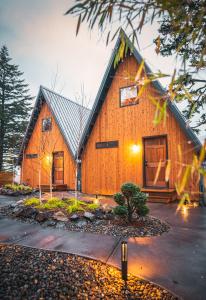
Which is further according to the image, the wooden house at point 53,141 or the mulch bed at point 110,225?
the wooden house at point 53,141

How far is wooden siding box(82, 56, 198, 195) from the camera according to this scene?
349 inches

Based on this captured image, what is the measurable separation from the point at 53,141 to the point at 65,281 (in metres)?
11.9

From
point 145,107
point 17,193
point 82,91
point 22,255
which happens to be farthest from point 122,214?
point 17,193

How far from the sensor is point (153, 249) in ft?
10.7

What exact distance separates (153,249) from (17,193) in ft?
31.3

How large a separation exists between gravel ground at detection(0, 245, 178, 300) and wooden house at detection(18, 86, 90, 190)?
30.9 feet

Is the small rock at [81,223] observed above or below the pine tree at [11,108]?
below

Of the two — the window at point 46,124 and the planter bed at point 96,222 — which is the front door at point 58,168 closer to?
the window at point 46,124

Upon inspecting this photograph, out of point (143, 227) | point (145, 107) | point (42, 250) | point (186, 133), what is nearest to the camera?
point (42, 250)

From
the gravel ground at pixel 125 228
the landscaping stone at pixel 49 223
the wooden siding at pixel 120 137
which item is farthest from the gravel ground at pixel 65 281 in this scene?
the wooden siding at pixel 120 137

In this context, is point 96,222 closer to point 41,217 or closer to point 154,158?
point 41,217

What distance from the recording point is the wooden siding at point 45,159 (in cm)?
1273

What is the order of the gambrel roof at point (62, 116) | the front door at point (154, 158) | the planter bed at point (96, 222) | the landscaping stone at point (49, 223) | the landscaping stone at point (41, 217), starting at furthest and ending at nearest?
1. the gambrel roof at point (62, 116)
2. the front door at point (154, 158)
3. the landscaping stone at point (41, 217)
4. the landscaping stone at point (49, 223)
5. the planter bed at point (96, 222)

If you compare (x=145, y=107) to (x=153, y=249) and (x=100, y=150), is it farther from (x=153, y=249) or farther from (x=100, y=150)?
(x=153, y=249)
